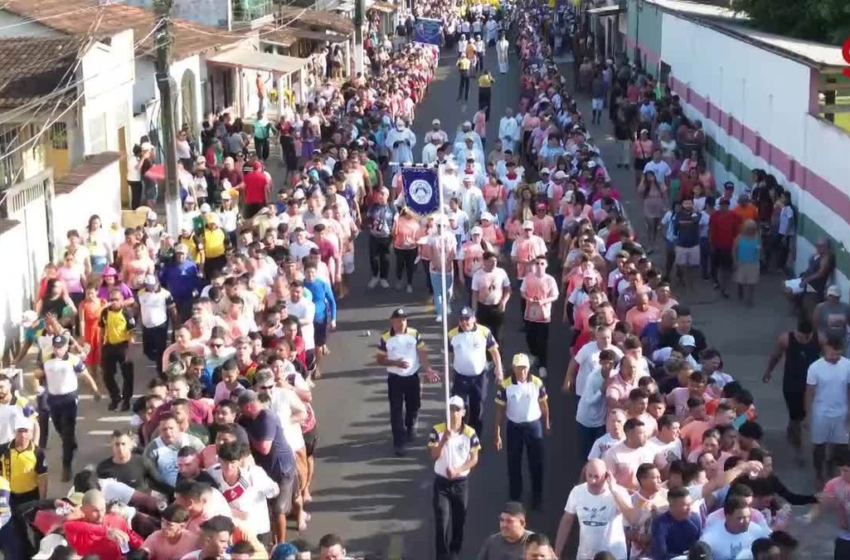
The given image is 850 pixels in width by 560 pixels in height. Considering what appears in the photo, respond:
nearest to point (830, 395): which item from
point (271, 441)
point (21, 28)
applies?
point (271, 441)

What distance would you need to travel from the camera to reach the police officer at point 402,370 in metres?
13.1

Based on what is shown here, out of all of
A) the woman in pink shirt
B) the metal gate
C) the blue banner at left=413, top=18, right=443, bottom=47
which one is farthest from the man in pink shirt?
the blue banner at left=413, top=18, right=443, bottom=47

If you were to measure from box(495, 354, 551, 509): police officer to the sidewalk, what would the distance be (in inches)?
84.6

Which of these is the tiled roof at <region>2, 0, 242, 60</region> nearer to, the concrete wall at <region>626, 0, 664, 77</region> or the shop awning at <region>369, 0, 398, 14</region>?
the concrete wall at <region>626, 0, 664, 77</region>

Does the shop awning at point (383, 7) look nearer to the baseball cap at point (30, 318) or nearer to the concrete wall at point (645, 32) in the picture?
the concrete wall at point (645, 32)

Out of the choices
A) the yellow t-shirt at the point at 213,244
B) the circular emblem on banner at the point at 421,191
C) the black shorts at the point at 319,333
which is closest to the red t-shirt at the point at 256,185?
the yellow t-shirt at the point at 213,244

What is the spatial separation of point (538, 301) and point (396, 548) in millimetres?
4493

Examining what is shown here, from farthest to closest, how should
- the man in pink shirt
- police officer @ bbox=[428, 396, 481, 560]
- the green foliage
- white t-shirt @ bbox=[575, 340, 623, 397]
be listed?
A: the green foliage < the man in pink shirt < white t-shirt @ bbox=[575, 340, 623, 397] < police officer @ bbox=[428, 396, 481, 560]

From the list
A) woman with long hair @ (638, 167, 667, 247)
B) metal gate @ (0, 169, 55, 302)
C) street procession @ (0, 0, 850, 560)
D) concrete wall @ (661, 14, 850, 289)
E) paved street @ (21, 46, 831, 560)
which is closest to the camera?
street procession @ (0, 0, 850, 560)

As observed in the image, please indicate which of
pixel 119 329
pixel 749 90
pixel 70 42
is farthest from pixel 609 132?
pixel 119 329

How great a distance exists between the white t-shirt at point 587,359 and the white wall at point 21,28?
15.6 m

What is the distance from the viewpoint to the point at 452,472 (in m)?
10.7

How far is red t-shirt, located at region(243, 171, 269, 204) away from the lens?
22.1 meters

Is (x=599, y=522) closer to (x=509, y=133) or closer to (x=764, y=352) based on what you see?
(x=764, y=352)
